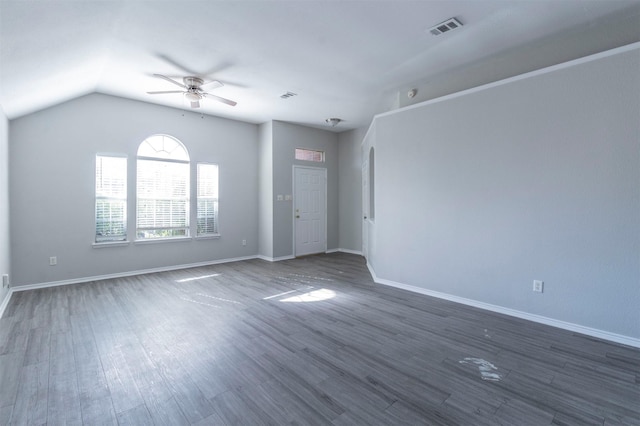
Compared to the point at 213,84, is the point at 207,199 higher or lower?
lower

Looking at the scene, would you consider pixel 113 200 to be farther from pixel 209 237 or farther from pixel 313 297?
pixel 313 297

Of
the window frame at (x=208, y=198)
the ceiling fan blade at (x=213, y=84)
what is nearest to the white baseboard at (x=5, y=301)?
the window frame at (x=208, y=198)

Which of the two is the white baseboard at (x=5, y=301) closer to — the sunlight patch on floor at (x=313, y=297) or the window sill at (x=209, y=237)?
the window sill at (x=209, y=237)

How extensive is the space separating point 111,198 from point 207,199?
1669mm

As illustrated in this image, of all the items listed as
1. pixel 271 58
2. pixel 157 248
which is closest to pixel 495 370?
pixel 271 58

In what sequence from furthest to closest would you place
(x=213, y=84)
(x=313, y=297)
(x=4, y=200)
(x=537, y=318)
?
(x=213, y=84)
(x=313, y=297)
(x=4, y=200)
(x=537, y=318)

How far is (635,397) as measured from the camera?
6.53 ft

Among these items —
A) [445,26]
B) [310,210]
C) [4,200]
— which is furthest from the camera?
[310,210]

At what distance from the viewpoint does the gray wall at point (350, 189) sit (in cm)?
743

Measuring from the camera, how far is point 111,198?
16.6ft

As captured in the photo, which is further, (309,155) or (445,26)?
(309,155)

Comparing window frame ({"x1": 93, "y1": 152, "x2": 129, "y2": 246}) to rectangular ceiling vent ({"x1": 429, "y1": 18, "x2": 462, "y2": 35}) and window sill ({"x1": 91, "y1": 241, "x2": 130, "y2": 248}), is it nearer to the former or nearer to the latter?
window sill ({"x1": 91, "y1": 241, "x2": 130, "y2": 248})

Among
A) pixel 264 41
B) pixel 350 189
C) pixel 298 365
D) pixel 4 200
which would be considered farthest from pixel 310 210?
pixel 4 200

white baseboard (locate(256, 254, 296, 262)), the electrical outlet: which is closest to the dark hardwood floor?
the electrical outlet
